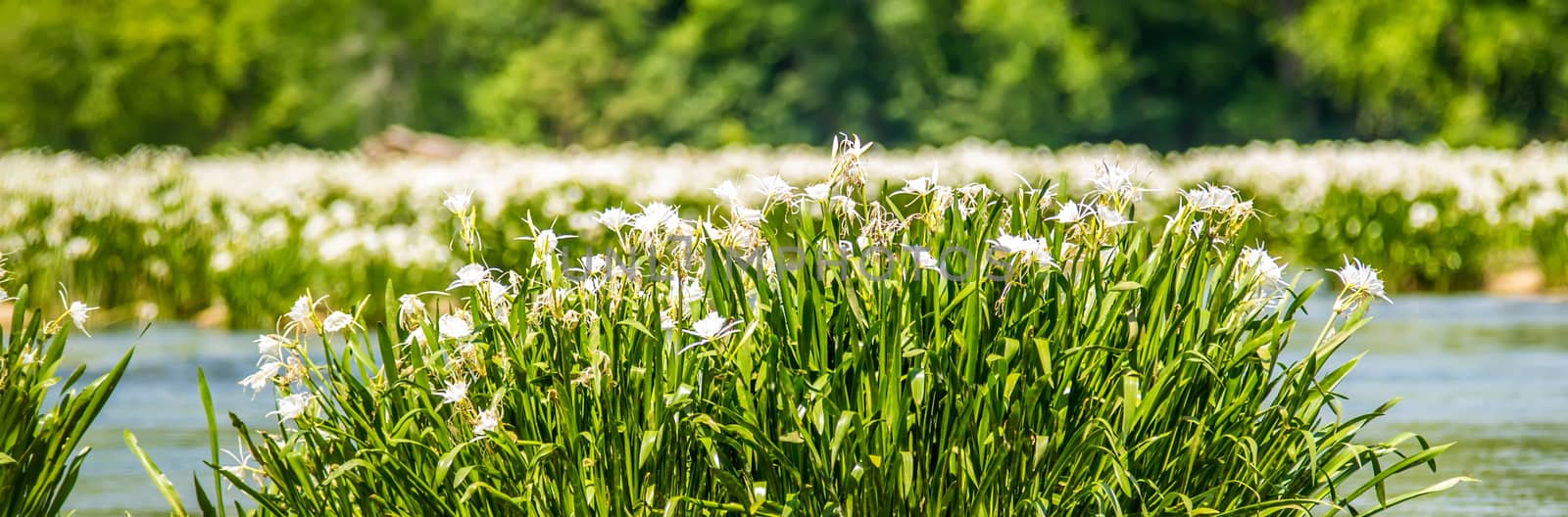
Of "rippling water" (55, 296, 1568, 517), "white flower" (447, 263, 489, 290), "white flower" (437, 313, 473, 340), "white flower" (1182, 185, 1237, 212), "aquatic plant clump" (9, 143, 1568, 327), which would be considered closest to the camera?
"white flower" (437, 313, 473, 340)

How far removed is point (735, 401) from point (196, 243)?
1159 cm

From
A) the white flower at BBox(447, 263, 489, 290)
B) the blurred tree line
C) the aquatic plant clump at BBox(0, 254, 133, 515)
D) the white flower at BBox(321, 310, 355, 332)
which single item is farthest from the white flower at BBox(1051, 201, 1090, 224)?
the blurred tree line

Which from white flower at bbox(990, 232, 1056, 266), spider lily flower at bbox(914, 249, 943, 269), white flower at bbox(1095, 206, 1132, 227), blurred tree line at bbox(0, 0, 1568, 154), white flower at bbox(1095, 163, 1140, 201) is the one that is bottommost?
spider lily flower at bbox(914, 249, 943, 269)

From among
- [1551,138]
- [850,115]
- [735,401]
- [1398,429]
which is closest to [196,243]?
[1398,429]

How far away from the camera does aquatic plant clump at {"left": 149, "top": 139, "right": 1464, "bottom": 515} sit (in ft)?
13.6

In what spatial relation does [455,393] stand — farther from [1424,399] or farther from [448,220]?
[448,220]

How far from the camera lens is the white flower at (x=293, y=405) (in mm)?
4281

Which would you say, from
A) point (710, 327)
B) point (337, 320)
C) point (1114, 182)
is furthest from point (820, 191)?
point (337, 320)

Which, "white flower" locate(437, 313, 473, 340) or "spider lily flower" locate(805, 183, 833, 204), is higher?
"spider lily flower" locate(805, 183, 833, 204)

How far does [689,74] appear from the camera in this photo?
60188 mm

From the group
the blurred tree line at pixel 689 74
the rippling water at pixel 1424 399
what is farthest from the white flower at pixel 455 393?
the blurred tree line at pixel 689 74

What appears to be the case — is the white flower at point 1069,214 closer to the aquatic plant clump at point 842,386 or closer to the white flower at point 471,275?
the aquatic plant clump at point 842,386

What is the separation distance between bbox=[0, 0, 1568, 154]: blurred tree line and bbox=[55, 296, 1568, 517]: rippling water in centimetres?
3663

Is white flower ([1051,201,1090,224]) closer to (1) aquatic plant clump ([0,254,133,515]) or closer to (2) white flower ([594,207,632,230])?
(2) white flower ([594,207,632,230])
